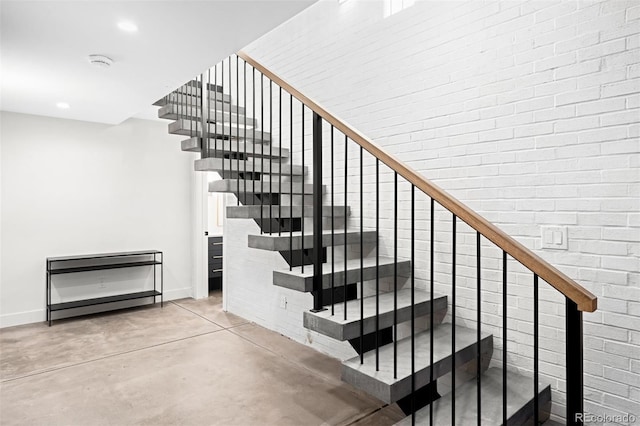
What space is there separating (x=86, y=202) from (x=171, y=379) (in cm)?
277

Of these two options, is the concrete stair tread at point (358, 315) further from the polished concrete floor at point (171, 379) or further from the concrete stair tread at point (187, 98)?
the concrete stair tread at point (187, 98)

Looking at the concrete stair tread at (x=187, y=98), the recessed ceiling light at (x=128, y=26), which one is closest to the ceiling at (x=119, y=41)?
the recessed ceiling light at (x=128, y=26)

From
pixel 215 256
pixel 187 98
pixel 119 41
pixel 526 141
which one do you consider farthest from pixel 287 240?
pixel 215 256

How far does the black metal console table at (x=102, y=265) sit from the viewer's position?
14.3 feet

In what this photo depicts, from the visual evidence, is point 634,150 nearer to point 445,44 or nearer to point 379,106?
point 445,44

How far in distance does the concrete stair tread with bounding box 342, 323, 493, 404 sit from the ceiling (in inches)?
74.1

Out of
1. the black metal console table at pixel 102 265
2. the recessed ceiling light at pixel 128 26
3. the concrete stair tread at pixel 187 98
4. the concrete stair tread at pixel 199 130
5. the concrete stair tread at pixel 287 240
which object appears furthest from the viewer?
the black metal console table at pixel 102 265

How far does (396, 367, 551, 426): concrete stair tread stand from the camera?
1.84 meters

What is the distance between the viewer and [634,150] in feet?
6.02

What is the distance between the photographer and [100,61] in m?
2.72

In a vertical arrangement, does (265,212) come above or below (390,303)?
above

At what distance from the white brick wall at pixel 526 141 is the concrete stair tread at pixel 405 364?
26 cm

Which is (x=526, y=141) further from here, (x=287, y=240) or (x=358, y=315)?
(x=287, y=240)

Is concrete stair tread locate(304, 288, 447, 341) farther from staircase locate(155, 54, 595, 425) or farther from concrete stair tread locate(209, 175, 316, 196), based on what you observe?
concrete stair tread locate(209, 175, 316, 196)
